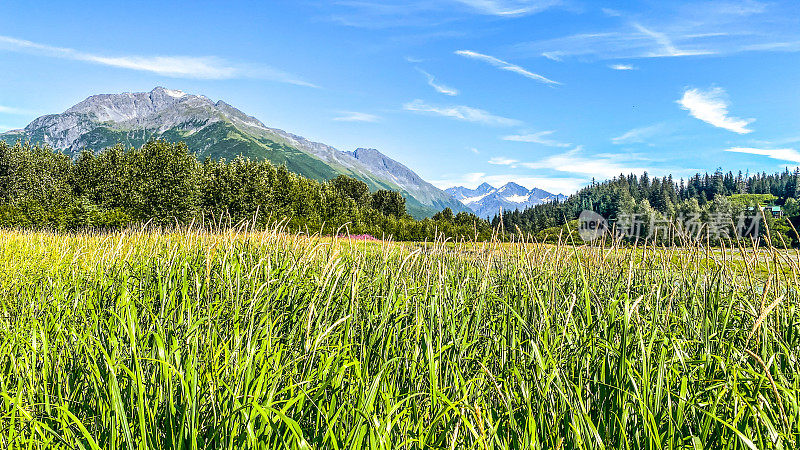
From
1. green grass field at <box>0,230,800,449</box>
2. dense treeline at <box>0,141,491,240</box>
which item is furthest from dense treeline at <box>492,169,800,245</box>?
green grass field at <box>0,230,800,449</box>

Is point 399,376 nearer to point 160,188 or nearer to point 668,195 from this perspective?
point 160,188

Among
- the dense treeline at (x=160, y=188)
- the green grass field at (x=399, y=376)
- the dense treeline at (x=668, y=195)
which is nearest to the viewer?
the green grass field at (x=399, y=376)

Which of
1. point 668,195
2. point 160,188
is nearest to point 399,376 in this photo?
point 160,188

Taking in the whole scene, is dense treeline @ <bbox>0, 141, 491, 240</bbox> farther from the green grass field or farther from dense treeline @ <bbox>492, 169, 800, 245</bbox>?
dense treeline @ <bbox>492, 169, 800, 245</bbox>

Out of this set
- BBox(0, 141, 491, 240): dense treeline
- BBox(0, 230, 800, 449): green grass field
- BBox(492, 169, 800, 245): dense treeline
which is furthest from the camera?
BBox(492, 169, 800, 245): dense treeline

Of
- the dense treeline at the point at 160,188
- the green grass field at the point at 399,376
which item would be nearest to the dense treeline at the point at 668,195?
the dense treeline at the point at 160,188

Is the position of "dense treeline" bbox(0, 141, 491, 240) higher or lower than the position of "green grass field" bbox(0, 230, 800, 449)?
higher

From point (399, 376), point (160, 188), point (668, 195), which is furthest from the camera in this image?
point (668, 195)

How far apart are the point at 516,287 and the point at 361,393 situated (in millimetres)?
2333

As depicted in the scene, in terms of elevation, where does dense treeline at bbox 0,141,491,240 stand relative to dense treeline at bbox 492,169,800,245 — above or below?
below

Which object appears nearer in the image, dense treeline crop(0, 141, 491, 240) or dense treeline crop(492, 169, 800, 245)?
dense treeline crop(0, 141, 491, 240)

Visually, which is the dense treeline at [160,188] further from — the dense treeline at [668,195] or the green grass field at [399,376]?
the dense treeline at [668,195]

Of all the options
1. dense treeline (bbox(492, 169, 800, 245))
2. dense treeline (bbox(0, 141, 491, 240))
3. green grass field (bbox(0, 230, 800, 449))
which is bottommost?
green grass field (bbox(0, 230, 800, 449))

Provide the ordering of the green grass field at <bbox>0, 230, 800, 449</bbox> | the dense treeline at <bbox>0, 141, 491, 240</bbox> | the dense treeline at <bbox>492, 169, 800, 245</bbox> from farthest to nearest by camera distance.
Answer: the dense treeline at <bbox>492, 169, 800, 245</bbox> < the dense treeline at <bbox>0, 141, 491, 240</bbox> < the green grass field at <bbox>0, 230, 800, 449</bbox>
